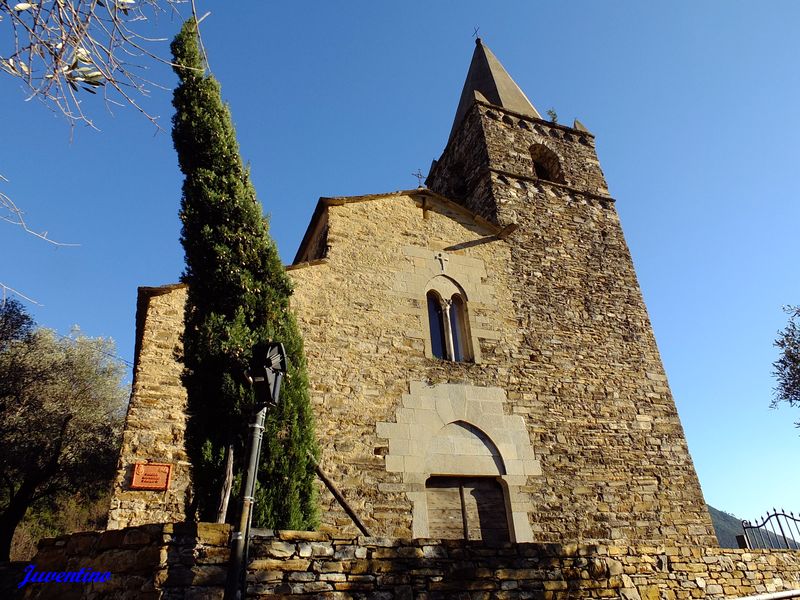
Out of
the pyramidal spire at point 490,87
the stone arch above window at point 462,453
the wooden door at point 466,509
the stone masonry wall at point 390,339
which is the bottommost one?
the wooden door at point 466,509

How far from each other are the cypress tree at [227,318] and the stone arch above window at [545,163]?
9425 mm

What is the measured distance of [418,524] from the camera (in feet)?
26.3

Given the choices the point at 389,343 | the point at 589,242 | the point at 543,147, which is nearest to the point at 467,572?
the point at 389,343

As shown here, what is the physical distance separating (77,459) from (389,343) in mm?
10859

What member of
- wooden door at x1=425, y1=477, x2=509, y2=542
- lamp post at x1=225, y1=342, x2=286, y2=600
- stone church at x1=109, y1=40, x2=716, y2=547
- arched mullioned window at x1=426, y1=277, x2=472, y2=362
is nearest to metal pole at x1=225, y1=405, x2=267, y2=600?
lamp post at x1=225, y1=342, x2=286, y2=600

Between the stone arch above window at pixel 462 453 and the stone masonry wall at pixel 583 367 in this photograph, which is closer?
the stone arch above window at pixel 462 453

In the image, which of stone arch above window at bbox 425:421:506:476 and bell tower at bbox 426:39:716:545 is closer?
stone arch above window at bbox 425:421:506:476

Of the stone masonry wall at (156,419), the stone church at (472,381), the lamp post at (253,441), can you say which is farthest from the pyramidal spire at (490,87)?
the lamp post at (253,441)

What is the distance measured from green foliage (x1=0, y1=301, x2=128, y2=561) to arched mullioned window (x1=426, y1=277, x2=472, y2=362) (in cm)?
1070

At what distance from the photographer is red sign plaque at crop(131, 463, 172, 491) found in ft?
21.7

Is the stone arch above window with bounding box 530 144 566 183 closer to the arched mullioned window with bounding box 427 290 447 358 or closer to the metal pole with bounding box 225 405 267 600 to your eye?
the arched mullioned window with bounding box 427 290 447 358

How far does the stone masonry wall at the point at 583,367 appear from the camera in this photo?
9219 millimetres

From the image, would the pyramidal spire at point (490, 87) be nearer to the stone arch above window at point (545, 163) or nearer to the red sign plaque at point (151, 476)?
the stone arch above window at point (545, 163)

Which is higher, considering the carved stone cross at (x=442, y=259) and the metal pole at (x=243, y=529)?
the carved stone cross at (x=442, y=259)
